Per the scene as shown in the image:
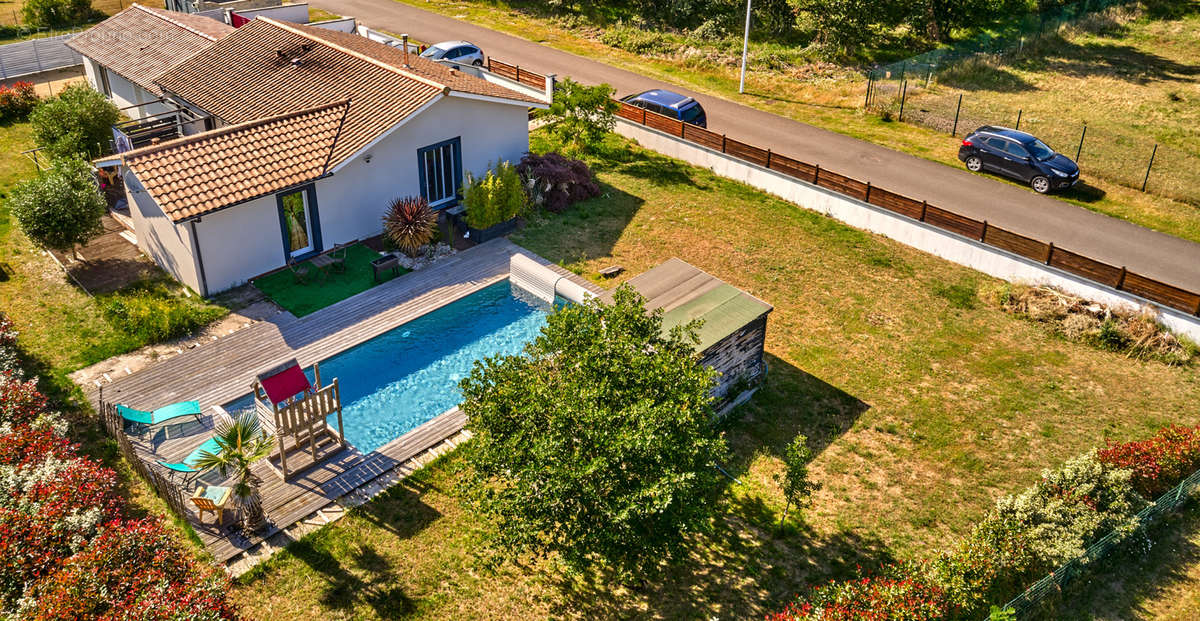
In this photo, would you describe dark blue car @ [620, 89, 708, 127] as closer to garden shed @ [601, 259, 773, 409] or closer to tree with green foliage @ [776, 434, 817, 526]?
garden shed @ [601, 259, 773, 409]

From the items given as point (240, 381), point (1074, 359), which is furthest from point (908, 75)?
point (240, 381)

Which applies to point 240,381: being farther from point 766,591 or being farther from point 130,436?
point 766,591

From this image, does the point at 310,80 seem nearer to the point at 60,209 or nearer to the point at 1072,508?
the point at 60,209

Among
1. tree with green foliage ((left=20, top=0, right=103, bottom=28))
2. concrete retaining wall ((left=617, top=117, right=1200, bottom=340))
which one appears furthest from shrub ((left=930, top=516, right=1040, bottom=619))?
tree with green foliage ((left=20, top=0, right=103, bottom=28))

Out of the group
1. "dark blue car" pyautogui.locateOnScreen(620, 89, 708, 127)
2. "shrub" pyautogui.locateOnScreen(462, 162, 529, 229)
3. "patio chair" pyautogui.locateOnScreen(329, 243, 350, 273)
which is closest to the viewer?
"patio chair" pyautogui.locateOnScreen(329, 243, 350, 273)

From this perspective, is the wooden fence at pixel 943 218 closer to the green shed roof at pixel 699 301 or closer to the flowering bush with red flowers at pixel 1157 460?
the flowering bush with red flowers at pixel 1157 460

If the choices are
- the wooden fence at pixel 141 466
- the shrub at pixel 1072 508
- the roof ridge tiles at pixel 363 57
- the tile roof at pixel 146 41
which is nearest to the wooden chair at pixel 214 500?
the wooden fence at pixel 141 466
